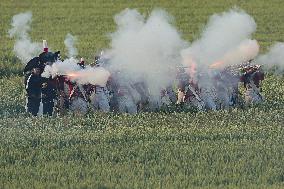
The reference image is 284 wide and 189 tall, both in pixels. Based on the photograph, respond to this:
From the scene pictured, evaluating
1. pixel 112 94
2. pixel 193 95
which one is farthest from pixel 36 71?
pixel 193 95

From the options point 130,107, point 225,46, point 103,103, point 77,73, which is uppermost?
point 225,46

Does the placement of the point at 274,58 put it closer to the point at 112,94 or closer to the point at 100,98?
the point at 112,94

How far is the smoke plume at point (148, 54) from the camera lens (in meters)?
20.8

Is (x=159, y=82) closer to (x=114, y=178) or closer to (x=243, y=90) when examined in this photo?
(x=243, y=90)

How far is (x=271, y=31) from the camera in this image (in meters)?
36.3

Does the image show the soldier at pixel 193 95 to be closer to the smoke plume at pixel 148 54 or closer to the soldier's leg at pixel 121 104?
the smoke plume at pixel 148 54

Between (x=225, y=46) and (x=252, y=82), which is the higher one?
(x=225, y=46)

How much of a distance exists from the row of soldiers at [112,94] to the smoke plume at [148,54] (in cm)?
22

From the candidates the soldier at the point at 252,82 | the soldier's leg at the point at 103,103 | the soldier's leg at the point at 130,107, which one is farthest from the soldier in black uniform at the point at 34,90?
the soldier at the point at 252,82

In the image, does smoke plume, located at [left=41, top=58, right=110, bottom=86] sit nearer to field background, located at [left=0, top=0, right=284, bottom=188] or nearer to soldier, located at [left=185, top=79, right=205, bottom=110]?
field background, located at [left=0, top=0, right=284, bottom=188]

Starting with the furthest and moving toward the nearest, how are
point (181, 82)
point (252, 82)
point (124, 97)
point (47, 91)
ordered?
point (252, 82), point (181, 82), point (124, 97), point (47, 91)

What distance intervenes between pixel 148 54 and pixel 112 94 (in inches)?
54.9

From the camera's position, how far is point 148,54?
2102 cm

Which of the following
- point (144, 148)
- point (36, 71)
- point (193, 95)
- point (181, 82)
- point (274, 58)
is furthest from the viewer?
point (274, 58)
